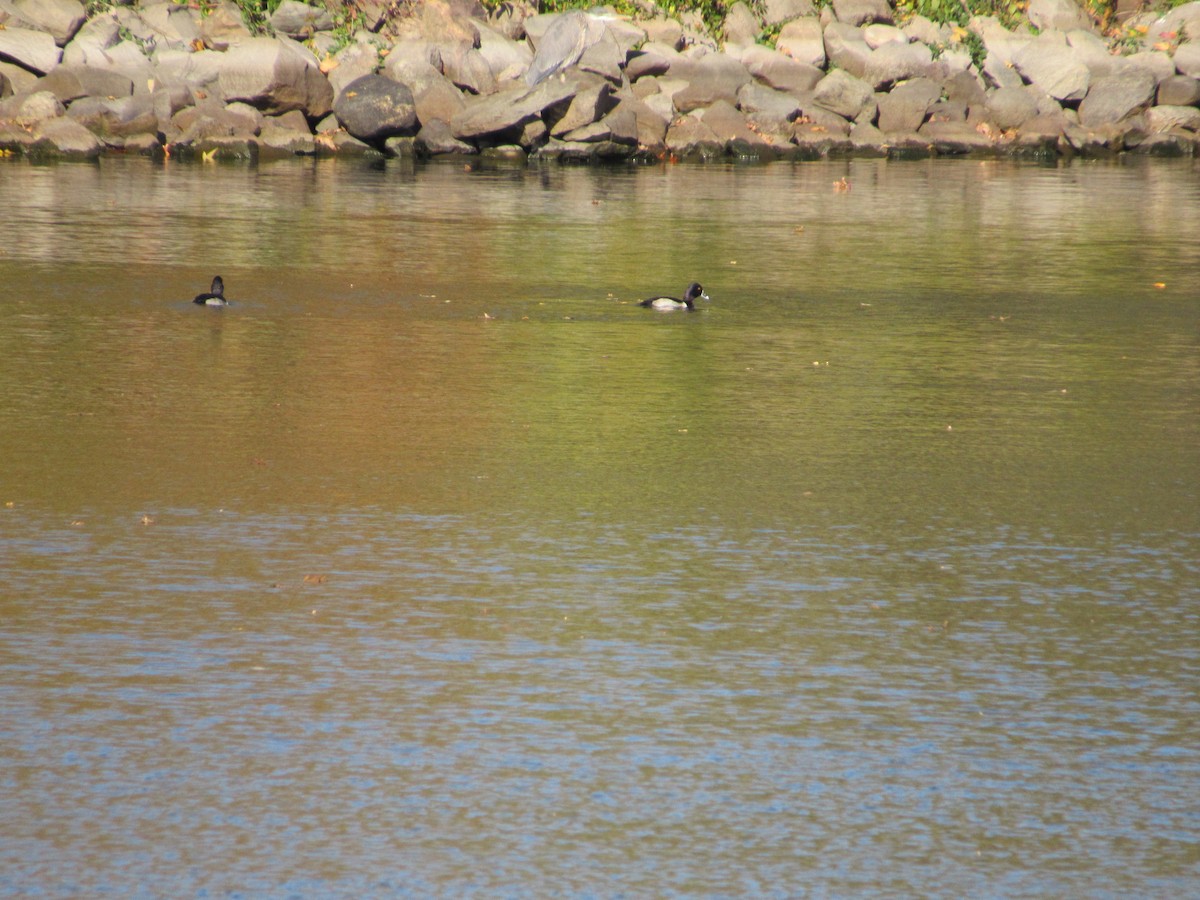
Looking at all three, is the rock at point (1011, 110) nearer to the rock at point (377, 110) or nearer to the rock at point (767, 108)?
the rock at point (767, 108)

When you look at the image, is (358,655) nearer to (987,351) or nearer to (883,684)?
(883,684)

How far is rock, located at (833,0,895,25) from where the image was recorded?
144 ft

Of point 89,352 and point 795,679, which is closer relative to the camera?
point 795,679

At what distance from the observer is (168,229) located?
765 inches

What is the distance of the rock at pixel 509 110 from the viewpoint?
35.0 metres

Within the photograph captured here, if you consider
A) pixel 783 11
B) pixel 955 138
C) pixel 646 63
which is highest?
pixel 783 11

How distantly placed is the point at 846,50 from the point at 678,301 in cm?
2817

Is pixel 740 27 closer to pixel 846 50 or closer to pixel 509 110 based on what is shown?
pixel 846 50

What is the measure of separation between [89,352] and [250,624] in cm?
596

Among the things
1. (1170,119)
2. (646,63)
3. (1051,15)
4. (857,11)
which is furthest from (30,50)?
(1051,15)

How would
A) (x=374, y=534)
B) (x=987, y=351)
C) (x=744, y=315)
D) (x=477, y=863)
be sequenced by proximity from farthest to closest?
(x=744, y=315) < (x=987, y=351) < (x=374, y=534) < (x=477, y=863)

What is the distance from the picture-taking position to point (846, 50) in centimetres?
4062

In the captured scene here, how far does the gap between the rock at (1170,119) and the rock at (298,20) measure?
18738 mm

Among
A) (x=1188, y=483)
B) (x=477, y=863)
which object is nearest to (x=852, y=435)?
(x=1188, y=483)
